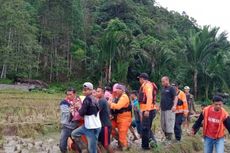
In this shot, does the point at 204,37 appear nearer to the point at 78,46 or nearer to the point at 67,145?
the point at 78,46

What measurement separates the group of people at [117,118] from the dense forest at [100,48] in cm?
2829

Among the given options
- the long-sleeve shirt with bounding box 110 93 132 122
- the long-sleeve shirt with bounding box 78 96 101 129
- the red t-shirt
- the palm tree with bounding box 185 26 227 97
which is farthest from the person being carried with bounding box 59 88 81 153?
the palm tree with bounding box 185 26 227 97

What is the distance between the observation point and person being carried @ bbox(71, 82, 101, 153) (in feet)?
25.4

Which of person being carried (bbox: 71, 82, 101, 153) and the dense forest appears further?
the dense forest

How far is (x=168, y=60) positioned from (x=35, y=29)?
13.7 metres

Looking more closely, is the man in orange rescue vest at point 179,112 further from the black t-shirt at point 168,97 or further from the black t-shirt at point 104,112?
the black t-shirt at point 104,112

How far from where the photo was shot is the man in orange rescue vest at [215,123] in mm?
7602

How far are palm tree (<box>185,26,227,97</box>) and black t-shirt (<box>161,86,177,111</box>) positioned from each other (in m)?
28.6

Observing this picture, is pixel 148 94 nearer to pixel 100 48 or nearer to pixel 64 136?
pixel 64 136

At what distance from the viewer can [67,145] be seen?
29.7 ft

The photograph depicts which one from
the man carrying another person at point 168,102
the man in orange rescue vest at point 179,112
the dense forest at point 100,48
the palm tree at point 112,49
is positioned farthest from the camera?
the dense forest at point 100,48

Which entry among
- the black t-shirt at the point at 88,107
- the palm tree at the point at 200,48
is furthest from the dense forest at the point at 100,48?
the black t-shirt at the point at 88,107

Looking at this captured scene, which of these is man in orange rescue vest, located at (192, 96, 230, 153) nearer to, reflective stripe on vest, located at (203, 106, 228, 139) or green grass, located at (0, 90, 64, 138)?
reflective stripe on vest, located at (203, 106, 228, 139)

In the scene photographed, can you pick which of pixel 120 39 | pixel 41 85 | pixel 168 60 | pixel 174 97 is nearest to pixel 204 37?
pixel 168 60
